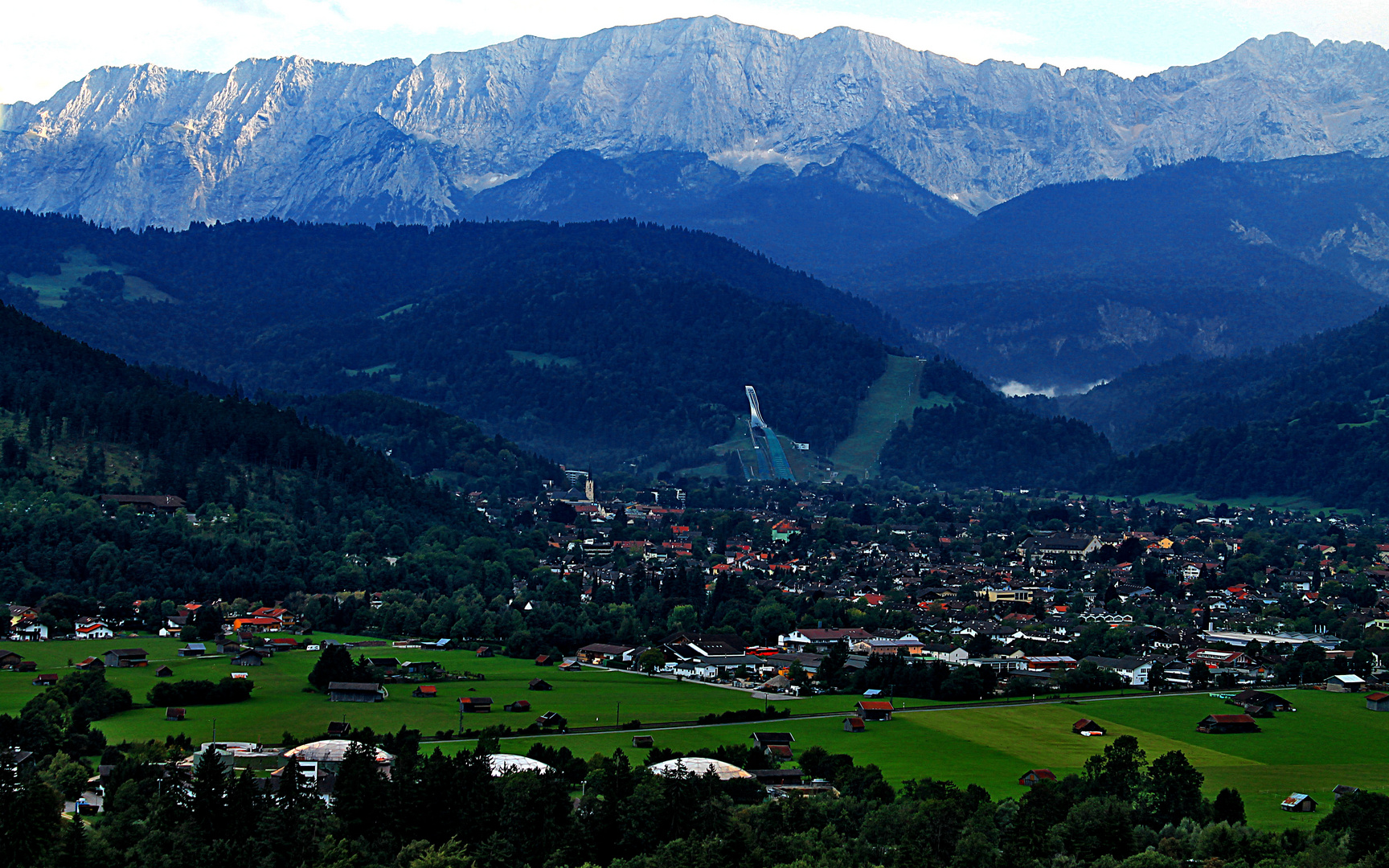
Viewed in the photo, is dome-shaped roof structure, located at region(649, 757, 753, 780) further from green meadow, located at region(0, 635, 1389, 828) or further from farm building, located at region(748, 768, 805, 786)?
green meadow, located at region(0, 635, 1389, 828)

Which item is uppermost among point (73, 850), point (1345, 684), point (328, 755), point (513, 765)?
point (1345, 684)

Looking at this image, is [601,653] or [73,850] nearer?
[73,850]

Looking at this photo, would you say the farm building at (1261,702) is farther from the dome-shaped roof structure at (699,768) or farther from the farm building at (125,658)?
the farm building at (125,658)

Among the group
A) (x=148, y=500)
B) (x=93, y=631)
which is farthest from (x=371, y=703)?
(x=148, y=500)

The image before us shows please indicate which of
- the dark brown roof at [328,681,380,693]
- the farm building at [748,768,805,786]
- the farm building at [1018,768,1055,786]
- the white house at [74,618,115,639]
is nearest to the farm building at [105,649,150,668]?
the white house at [74,618,115,639]

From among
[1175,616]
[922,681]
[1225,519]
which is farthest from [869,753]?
[1225,519]

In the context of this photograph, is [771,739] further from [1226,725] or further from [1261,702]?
[1261,702]

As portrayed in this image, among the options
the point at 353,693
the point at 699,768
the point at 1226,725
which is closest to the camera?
the point at 699,768

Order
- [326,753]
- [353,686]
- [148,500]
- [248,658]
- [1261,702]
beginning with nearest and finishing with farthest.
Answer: [326,753] → [353,686] → [1261,702] → [248,658] → [148,500]
